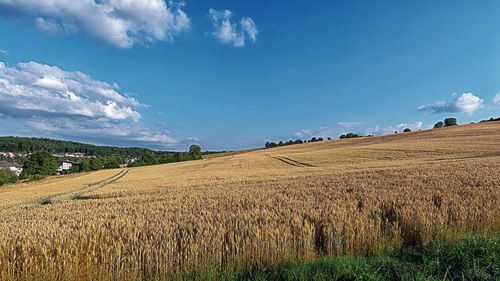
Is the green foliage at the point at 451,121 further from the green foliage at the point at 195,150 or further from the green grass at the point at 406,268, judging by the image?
the green grass at the point at 406,268

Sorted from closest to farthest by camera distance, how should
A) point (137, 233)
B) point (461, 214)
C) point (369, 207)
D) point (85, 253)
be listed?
point (85, 253), point (137, 233), point (461, 214), point (369, 207)

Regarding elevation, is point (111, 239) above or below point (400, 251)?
above

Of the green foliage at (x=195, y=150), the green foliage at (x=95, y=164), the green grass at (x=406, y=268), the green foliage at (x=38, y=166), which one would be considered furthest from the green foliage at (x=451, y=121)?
the green foliage at (x=38, y=166)

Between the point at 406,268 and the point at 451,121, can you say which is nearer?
the point at 406,268

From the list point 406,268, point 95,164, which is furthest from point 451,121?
point 95,164

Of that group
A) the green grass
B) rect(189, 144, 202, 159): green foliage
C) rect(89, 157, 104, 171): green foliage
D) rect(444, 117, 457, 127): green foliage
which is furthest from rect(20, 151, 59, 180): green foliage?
rect(444, 117, 457, 127): green foliage

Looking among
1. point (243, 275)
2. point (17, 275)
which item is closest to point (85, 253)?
point (17, 275)

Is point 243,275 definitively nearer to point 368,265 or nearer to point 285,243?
point 285,243

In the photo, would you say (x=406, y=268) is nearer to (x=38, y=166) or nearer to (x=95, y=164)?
(x=38, y=166)

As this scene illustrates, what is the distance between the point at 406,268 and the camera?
3439 mm

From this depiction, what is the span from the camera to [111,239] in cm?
448

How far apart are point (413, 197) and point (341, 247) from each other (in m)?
4.88

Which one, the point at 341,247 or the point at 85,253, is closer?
the point at 85,253

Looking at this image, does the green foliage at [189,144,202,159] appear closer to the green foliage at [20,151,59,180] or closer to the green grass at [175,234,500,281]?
the green foliage at [20,151,59,180]
